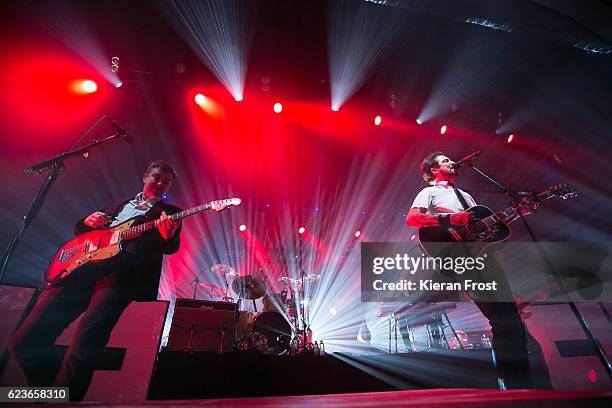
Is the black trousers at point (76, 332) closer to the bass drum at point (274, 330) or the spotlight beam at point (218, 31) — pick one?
the bass drum at point (274, 330)

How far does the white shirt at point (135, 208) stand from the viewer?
343 cm

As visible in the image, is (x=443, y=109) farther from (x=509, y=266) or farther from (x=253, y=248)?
(x=253, y=248)

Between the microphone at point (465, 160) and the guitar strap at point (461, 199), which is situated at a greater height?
→ the microphone at point (465, 160)

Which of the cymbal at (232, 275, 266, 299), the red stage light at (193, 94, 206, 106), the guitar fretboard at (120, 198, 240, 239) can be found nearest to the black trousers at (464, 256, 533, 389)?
the guitar fretboard at (120, 198, 240, 239)

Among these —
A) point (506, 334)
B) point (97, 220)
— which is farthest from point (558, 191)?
point (97, 220)

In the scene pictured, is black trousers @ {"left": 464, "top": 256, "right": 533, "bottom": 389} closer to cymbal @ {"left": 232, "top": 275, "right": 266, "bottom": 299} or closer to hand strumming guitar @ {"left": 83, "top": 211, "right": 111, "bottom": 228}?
hand strumming guitar @ {"left": 83, "top": 211, "right": 111, "bottom": 228}

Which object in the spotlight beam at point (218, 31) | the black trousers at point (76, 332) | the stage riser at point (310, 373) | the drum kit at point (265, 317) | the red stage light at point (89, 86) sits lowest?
the stage riser at point (310, 373)

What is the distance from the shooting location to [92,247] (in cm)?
314

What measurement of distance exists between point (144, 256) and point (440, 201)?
3.27m

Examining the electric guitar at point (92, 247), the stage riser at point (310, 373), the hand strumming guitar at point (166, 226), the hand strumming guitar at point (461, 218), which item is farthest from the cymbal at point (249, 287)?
the hand strumming guitar at point (461, 218)

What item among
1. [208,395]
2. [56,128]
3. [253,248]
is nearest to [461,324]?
[253,248]

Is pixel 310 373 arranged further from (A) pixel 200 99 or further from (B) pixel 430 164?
(A) pixel 200 99

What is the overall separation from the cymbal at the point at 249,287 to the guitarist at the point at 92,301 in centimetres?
238

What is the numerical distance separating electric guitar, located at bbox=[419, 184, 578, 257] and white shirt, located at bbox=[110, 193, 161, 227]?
3.30 m
